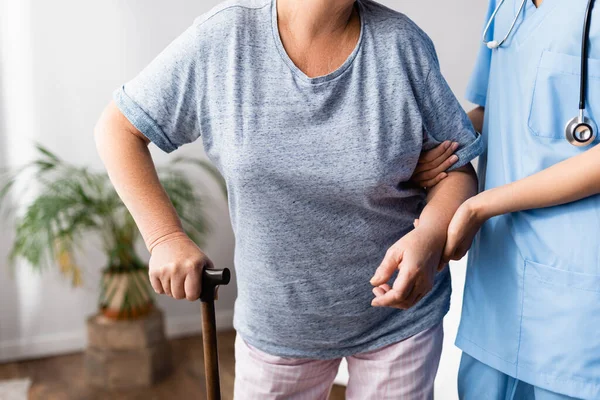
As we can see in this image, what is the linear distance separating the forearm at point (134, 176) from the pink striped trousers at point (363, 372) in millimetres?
308

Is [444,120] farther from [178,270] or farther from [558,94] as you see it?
[178,270]

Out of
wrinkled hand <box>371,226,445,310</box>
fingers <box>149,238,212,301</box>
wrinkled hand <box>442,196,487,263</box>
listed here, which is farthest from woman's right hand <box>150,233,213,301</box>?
wrinkled hand <box>442,196,487,263</box>

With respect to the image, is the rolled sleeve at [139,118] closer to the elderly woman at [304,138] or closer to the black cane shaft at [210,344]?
the elderly woman at [304,138]

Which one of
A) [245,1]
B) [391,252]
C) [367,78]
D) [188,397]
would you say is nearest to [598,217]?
[391,252]

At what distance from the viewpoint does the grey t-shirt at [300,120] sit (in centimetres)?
107

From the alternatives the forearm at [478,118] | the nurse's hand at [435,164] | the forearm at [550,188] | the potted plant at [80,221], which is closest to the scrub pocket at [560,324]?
the forearm at [550,188]

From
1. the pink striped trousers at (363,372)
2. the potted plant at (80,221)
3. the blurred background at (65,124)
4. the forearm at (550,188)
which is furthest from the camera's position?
the blurred background at (65,124)

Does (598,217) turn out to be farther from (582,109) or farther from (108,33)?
(108,33)

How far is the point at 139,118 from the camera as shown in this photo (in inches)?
42.6

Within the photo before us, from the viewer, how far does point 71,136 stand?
2988 millimetres

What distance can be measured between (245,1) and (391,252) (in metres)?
0.46

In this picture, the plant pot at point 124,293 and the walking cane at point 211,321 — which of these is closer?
the walking cane at point 211,321

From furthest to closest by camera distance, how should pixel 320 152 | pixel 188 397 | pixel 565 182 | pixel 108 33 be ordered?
pixel 108 33 < pixel 188 397 < pixel 320 152 < pixel 565 182

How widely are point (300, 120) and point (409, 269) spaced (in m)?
0.28
